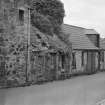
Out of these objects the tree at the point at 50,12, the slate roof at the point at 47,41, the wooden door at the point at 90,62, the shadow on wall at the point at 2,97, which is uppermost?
the tree at the point at 50,12

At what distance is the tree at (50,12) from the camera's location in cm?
2062

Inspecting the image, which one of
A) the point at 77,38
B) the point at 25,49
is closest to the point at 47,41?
the point at 25,49

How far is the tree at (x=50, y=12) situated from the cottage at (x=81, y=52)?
9.93 feet

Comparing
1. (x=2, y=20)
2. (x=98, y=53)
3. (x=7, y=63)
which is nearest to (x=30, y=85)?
(x=7, y=63)

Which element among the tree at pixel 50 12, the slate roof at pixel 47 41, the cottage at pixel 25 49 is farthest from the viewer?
the tree at pixel 50 12

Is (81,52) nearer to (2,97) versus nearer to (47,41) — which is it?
(47,41)

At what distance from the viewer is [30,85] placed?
16.5 meters

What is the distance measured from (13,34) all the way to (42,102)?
226 inches

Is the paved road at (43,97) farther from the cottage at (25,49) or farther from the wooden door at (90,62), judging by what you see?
the wooden door at (90,62)

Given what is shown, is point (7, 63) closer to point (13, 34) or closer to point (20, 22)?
point (13, 34)

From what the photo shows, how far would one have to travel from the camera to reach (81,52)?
25.4 metres

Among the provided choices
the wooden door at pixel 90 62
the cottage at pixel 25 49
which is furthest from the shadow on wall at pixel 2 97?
the wooden door at pixel 90 62

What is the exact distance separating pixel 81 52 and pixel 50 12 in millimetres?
5723

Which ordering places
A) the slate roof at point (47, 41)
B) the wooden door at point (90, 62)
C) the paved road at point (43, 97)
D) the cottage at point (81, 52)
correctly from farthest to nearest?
the wooden door at point (90, 62) < the cottage at point (81, 52) < the slate roof at point (47, 41) < the paved road at point (43, 97)
